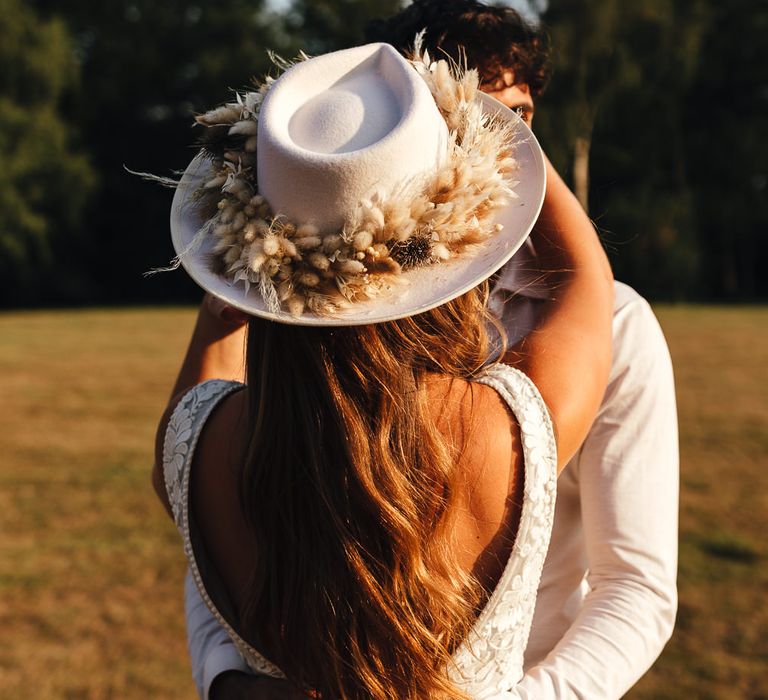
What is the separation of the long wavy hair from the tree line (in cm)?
2872

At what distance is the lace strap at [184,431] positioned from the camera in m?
1.66

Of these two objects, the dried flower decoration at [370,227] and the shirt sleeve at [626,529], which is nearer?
the dried flower decoration at [370,227]

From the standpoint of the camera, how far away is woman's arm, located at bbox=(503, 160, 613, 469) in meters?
1.62

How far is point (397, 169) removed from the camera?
1.42 metres

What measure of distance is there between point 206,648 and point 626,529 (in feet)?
3.27

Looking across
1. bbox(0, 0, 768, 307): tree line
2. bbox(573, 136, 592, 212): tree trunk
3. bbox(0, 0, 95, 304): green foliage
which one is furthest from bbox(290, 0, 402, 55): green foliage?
bbox(573, 136, 592, 212): tree trunk

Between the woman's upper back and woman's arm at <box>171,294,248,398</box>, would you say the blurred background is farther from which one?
the woman's upper back

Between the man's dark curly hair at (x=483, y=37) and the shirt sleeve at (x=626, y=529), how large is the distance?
73 cm

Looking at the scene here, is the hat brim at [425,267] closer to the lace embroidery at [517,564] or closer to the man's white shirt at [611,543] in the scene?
the lace embroidery at [517,564]

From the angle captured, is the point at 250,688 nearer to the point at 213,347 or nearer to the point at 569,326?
the point at 213,347

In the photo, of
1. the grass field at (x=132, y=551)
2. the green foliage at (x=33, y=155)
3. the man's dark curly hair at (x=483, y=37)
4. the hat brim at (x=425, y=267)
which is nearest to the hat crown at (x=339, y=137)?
the hat brim at (x=425, y=267)

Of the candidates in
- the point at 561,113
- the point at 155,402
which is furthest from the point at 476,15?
the point at 561,113

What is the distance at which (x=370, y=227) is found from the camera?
142cm

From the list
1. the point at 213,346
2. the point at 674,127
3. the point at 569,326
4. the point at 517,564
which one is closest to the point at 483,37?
the point at 569,326
